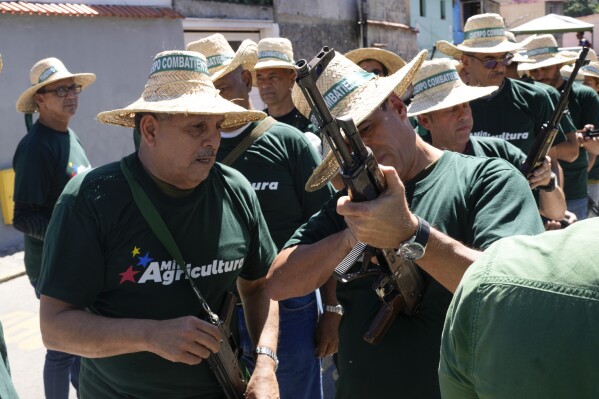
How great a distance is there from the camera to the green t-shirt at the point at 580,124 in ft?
18.7

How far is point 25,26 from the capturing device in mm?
9547

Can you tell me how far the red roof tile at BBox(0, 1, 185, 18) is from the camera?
Result: 30.5 feet

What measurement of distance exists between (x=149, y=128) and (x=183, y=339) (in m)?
0.84

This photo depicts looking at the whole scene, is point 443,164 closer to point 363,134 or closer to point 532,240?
point 363,134

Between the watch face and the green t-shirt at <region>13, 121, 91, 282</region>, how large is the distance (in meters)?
2.92

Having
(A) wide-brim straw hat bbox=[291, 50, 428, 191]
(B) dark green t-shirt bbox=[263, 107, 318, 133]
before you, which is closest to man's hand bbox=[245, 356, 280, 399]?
(A) wide-brim straw hat bbox=[291, 50, 428, 191]

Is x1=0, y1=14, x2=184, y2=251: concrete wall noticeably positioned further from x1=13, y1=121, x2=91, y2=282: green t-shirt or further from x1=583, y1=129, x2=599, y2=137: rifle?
x1=583, y1=129, x2=599, y2=137: rifle

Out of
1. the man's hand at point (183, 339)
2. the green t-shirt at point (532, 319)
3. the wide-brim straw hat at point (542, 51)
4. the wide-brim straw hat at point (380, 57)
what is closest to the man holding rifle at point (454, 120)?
the man's hand at point (183, 339)

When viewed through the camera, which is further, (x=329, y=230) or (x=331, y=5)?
(x=331, y=5)

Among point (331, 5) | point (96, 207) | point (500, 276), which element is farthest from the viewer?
point (331, 5)

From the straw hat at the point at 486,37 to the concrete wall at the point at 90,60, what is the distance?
574 cm

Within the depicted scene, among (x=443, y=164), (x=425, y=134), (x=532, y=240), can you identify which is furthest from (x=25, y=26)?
(x=532, y=240)

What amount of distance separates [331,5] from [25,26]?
397 inches

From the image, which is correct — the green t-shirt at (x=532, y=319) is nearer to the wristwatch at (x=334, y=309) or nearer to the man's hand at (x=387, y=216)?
the man's hand at (x=387, y=216)
